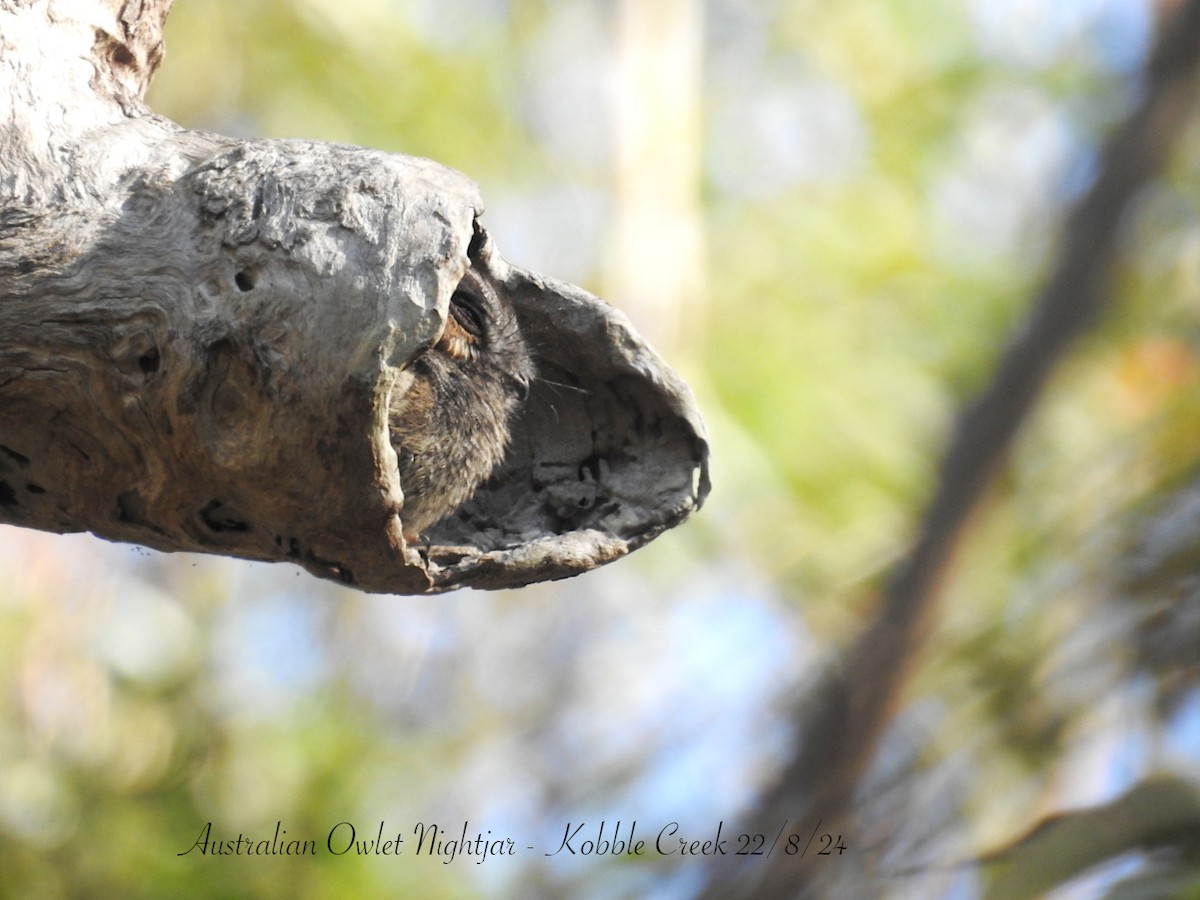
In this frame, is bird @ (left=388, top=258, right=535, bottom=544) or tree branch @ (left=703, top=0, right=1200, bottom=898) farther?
tree branch @ (left=703, top=0, right=1200, bottom=898)

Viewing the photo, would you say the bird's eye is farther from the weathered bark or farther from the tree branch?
the tree branch

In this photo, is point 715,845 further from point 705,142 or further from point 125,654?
point 705,142

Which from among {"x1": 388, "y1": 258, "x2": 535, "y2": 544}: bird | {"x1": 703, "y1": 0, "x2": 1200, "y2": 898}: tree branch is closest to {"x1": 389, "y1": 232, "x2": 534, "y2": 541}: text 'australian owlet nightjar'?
{"x1": 388, "y1": 258, "x2": 535, "y2": 544}: bird

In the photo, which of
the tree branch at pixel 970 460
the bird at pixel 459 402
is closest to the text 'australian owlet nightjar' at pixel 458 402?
the bird at pixel 459 402

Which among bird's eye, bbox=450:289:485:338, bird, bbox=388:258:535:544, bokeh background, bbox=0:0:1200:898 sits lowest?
bird, bbox=388:258:535:544

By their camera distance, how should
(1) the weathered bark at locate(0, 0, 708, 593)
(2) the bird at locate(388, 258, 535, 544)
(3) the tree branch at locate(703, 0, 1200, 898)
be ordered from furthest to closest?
(3) the tree branch at locate(703, 0, 1200, 898)
(2) the bird at locate(388, 258, 535, 544)
(1) the weathered bark at locate(0, 0, 708, 593)

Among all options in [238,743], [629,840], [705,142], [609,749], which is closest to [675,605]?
[609,749]

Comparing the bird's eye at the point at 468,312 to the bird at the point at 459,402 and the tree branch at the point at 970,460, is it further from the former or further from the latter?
the tree branch at the point at 970,460
